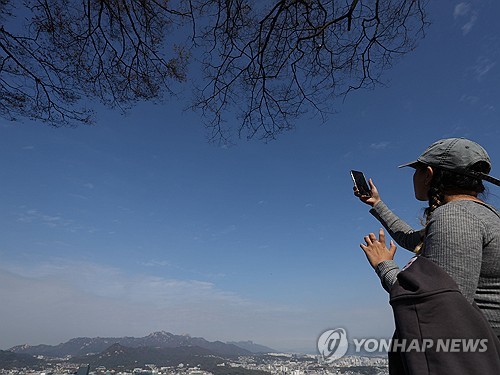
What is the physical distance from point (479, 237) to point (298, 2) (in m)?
2.19

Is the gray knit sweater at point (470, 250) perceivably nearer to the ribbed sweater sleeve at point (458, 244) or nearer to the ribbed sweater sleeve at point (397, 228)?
the ribbed sweater sleeve at point (458, 244)

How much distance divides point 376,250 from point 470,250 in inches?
9.7

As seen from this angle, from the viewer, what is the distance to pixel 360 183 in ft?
4.87

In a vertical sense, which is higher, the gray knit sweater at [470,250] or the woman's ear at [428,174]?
the woman's ear at [428,174]

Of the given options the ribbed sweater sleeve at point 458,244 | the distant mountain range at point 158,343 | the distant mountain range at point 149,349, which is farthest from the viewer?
the distant mountain range at point 158,343

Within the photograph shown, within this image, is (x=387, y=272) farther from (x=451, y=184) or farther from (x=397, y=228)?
A: (x=397, y=228)

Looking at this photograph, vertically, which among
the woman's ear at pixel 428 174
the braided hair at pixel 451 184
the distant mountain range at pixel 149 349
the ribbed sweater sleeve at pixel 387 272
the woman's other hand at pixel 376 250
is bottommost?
the ribbed sweater sleeve at pixel 387 272

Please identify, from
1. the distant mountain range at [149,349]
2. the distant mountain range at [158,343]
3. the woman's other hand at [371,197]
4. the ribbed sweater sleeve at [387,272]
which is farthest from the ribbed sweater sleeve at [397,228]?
the distant mountain range at [158,343]

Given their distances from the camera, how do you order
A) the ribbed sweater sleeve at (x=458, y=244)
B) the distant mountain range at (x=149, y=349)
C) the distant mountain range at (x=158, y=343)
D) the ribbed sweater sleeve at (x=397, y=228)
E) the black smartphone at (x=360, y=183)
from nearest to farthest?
the ribbed sweater sleeve at (x=458, y=244) < the ribbed sweater sleeve at (x=397, y=228) < the black smartphone at (x=360, y=183) < the distant mountain range at (x=149, y=349) < the distant mountain range at (x=158, y=343)

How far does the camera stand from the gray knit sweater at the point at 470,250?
67 cm

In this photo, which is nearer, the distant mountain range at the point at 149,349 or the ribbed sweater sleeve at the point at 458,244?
the ribbed sweater sleeve at the point at 458,244

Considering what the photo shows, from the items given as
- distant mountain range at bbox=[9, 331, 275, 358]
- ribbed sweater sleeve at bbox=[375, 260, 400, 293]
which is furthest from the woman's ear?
distant mountain range at bbox=[9, 331, 275, 358]

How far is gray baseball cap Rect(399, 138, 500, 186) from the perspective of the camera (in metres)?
0.84

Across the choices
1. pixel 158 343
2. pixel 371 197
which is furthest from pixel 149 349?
pixel 371 197
